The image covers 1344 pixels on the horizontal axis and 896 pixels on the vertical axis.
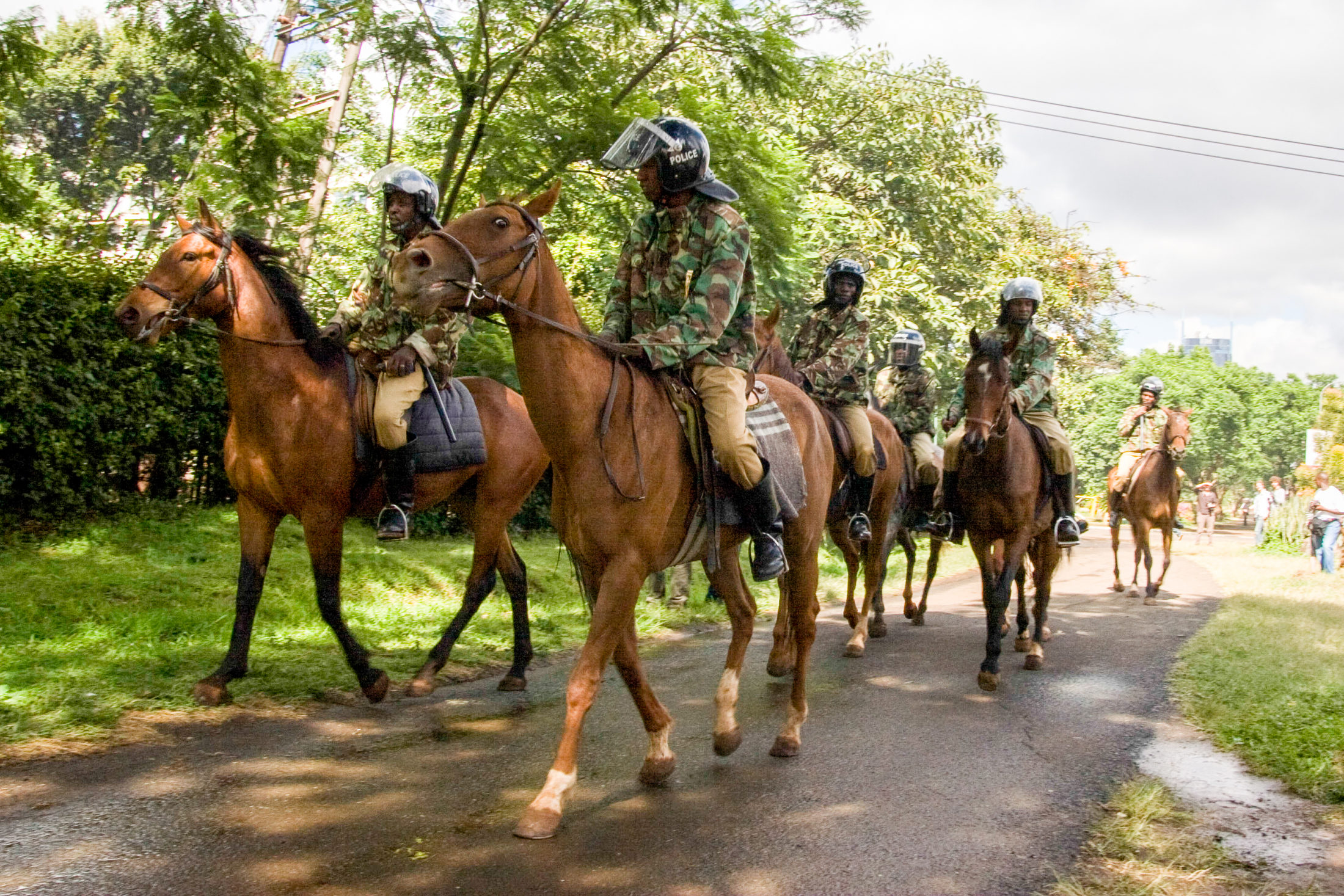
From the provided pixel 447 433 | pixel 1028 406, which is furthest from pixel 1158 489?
pixel 447 433

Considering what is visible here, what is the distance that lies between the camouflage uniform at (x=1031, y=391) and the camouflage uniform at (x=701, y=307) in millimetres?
4090

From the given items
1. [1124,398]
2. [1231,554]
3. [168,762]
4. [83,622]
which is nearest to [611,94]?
[83,622]

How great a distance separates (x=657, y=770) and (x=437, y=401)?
3.26 metres

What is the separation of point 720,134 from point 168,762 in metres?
8.89

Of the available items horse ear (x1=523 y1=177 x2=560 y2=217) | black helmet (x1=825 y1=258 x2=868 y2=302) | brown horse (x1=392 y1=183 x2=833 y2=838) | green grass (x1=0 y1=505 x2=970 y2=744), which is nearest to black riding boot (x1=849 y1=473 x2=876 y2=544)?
black helmet (x1=825 y1=258 x2=868 y2=302)

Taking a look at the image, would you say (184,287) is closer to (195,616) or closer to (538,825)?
(195,616)

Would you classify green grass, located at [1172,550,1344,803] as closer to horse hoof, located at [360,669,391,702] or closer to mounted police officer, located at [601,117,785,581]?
mounted police officer, located at [601,117,785,581]

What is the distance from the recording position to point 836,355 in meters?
9.28

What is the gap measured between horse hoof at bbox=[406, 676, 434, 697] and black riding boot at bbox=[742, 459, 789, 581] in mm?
2590

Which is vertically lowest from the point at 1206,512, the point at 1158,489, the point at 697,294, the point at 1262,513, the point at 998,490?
the point at 1206,512

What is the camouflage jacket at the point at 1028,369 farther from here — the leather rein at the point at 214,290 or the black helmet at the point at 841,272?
the leather rein at the point at 214,290

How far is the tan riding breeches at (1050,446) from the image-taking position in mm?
9602

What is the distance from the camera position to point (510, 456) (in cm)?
814

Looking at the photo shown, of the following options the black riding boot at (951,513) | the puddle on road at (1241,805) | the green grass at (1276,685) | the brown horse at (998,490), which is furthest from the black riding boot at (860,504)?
the puddle on road at (1241,805)
